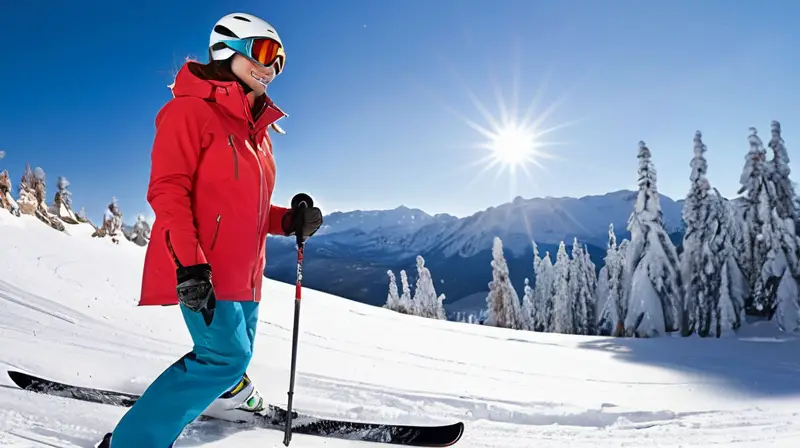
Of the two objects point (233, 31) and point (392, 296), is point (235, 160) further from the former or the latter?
point (392, 296)

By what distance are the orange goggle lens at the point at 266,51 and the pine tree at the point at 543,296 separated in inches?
1614

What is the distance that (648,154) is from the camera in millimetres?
23891

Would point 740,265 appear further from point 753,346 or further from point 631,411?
point 631,411

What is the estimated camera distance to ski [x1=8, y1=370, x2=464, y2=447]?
10.6ft

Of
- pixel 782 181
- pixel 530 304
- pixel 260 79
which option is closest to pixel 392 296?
pixel 530 304

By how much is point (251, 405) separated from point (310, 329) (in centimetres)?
715

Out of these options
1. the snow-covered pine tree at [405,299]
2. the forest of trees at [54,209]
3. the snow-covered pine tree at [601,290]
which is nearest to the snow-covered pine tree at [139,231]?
the forest of trees at [54,209]

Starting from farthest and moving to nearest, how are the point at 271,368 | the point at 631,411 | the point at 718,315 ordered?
the point at 718,315, the point at 271,368, the point at 631,411

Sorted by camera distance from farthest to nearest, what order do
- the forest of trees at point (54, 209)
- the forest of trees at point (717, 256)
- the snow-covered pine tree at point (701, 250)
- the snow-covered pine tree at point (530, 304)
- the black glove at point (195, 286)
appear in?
the snow-covered pine tree at point (530, 304), the snow-covered pine tree at point (701, 250), the forest of trees at point (717, 256), the forest of trees at point (54, 209), the black glove at point (195, 286)

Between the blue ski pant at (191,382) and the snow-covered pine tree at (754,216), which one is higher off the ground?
the snow-covered pine tree at (754,216)

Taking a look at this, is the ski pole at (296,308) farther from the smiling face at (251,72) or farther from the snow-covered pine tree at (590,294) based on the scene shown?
the snow-covered pine tree at (590,294)

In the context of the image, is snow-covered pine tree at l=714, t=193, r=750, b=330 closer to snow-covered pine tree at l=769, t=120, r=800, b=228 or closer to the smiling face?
snow-covered pine tree at l=769, t=120, r=800, b=228

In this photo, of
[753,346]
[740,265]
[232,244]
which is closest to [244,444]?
[232,244]

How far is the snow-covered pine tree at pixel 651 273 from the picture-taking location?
77.9 feet
